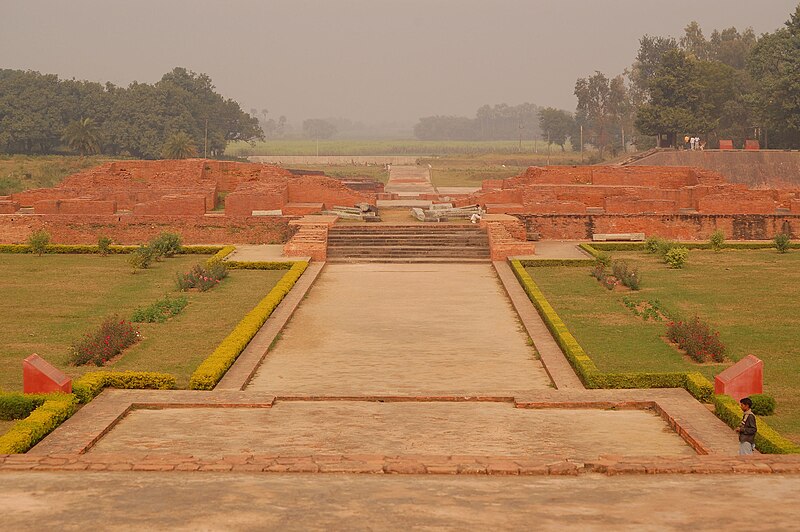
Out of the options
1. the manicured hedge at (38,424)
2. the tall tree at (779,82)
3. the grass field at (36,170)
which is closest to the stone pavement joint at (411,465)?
the manicured hedge at (38,424)

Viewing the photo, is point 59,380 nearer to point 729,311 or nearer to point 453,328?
point 453,328

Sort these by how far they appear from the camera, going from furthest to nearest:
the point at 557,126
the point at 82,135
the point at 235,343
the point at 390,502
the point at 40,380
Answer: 1. the point at 557,126
2. the point at 82,135
3. the point at 235,343
4. the point at 40,380
5. the point at 390,502

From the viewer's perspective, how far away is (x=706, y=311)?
Result: 15.4 metres

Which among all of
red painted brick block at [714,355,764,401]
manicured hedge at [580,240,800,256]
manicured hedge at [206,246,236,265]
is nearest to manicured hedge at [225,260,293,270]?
manicured hedge at [206,246,236,265]

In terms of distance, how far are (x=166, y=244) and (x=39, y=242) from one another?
299cm

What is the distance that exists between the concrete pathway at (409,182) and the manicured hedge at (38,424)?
1044 inches

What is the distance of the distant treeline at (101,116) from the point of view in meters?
64.0

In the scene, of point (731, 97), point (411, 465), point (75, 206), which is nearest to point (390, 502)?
point (411, 465)

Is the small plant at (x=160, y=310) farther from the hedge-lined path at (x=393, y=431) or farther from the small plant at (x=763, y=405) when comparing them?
the small plant at (x=763, y=405)

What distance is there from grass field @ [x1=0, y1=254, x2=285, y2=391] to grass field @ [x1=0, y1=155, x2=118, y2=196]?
71.1 ft

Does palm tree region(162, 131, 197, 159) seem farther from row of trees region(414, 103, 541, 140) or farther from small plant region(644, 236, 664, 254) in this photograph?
row of trees region(414, 103, 541, 140)

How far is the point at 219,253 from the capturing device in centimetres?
2200

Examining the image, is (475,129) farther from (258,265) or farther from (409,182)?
(258,265)

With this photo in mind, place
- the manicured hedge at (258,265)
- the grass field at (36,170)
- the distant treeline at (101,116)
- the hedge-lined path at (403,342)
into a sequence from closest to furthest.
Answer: the hedge-lined path at (403,342) → the manicured hedge at (258,265) → the grass field at (36,170) → the distant treeline at (101,116)
